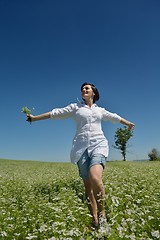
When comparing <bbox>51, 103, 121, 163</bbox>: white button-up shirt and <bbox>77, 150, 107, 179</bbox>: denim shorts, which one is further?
<bbox>51, 103, 121, 163</bbox>: white button-up shirt

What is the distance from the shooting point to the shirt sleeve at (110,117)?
601cm

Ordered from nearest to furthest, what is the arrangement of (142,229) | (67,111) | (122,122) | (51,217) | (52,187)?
(142,229)
(51,217)
(67,111)
(122,122)
(52,187)

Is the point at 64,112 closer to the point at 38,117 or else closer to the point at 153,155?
the point at 38,117

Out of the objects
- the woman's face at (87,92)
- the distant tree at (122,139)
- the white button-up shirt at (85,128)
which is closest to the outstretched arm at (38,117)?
the white button-up shirt at (85,128)

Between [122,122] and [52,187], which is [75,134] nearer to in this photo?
[122,122]

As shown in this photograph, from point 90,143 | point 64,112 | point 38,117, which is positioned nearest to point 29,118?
point 38,117

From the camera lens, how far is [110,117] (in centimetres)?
612

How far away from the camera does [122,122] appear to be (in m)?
6.34

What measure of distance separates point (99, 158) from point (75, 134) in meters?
0.73

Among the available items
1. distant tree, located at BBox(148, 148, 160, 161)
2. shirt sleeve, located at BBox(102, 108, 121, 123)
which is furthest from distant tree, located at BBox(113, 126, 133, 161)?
shirt sleeve, located at BBox(102, 108, 121, 123)

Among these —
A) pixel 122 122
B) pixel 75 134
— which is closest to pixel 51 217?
pixel 75 134

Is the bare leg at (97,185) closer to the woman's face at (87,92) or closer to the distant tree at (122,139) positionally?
the woman's face at (87,92)

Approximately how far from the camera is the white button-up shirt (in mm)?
5391

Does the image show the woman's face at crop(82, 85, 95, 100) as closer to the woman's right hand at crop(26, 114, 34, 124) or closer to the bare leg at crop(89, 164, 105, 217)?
the woman's right hand at crop(26, 114, 34, 124)
